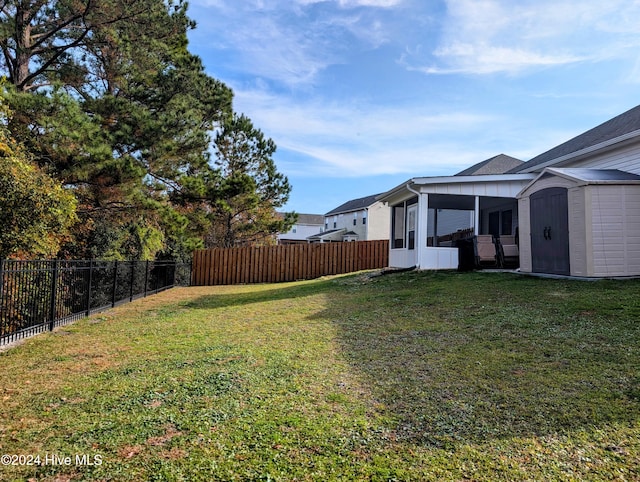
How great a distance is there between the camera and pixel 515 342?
4.13m

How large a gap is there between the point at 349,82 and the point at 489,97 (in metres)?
4.43

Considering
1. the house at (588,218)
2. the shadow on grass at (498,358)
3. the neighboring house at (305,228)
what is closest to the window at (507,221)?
the house at (588,218)

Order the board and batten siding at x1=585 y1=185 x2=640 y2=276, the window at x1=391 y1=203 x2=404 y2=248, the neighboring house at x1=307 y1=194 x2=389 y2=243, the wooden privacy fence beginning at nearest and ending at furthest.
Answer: the board and batten siding at x1=585 y1=185 x2=640 y2=276 → the window at x1=391 y1=203 x2=404 y2=248 → the wooden privacy fence → the neighboring house at x1=307 y1=194 x2=389 y2=243

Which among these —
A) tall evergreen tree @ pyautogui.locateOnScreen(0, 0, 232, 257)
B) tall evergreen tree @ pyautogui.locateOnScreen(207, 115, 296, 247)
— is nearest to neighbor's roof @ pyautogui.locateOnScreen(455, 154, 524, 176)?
tall evergreen tree @ pyautogui.locateOnScreen(207, 115, 296, 247)

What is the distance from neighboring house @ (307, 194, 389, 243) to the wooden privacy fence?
1343cm

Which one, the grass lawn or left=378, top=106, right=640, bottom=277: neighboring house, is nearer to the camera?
the grass lawn

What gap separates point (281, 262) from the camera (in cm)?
1666

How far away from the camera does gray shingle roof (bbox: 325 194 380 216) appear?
33625mm

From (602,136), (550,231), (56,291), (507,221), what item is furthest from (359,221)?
(56,291)

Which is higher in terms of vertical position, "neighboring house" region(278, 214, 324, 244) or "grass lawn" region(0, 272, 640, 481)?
"neighboring house" region(278, 214, 324, 244)

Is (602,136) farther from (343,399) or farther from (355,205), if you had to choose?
(355,205)

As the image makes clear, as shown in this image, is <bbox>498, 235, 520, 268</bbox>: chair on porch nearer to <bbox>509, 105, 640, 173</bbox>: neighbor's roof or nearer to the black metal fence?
<bbox>509, 105, 640, 173</bbox>: neighbor's roof

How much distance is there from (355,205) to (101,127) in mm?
27089

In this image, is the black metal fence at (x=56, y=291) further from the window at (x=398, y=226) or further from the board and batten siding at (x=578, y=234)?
the board and batten siding at (x=578, y=234)
